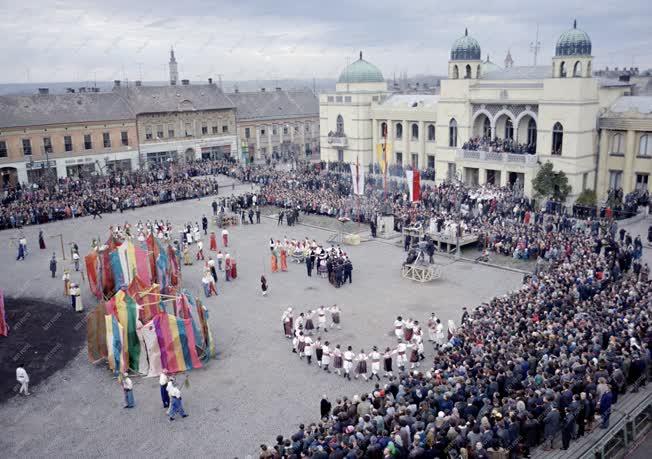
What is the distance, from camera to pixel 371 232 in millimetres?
37031

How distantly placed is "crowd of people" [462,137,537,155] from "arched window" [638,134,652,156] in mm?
6796

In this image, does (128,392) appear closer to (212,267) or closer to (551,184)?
(212,267)

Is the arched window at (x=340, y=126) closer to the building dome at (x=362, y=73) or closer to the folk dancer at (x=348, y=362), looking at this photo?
the building dome at (x=362, y=73)

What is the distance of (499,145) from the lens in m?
44.1

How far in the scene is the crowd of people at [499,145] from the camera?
43.1m

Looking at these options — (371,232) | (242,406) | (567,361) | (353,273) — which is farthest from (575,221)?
(242,406)

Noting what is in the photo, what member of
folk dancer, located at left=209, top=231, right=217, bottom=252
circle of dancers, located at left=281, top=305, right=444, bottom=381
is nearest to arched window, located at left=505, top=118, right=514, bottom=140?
folk dancer, located at left=209, top=231, right=217, bottom=252

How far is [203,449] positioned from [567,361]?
10122 mm

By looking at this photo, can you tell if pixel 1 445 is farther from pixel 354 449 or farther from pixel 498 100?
pixel 498 100

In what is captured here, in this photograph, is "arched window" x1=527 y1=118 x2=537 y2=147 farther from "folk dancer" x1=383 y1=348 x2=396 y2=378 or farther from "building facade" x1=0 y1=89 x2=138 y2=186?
"building facade" x1=0 y1=89 x2=138 y2=186

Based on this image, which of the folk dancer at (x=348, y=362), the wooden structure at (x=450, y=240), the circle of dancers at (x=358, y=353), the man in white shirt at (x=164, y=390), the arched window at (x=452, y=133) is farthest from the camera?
the arched window at (x=452, y=133)

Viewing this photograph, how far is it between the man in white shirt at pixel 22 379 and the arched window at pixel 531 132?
1467 inches

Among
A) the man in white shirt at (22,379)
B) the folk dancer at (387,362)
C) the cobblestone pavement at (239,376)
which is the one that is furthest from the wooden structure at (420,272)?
the man in white shirt at (22,379)

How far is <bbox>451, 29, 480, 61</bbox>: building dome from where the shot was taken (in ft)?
151
